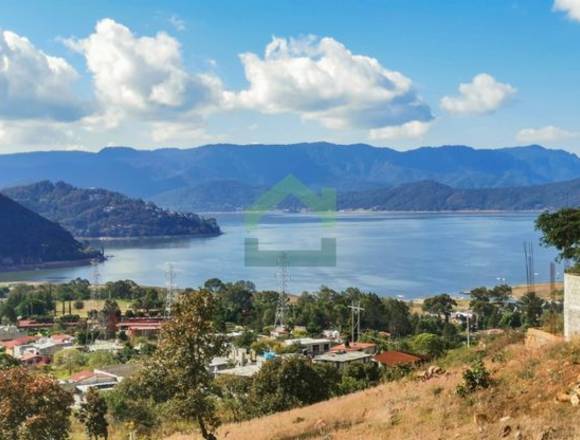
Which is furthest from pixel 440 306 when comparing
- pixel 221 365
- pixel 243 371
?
pixel 243 371

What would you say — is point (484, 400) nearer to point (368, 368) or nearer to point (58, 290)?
point (368, 368)

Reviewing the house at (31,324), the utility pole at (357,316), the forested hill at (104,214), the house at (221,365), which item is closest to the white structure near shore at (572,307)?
the house at (221,365)

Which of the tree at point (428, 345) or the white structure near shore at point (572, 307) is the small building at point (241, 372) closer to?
the tree at point (428, 345)

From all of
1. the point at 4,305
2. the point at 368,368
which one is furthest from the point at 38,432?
the point at 4,305

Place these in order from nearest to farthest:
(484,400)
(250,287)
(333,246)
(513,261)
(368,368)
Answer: (484,400) < (368,368) < (250,287) < (513,261) < (333,246)

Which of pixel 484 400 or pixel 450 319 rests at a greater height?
pixel 484 400

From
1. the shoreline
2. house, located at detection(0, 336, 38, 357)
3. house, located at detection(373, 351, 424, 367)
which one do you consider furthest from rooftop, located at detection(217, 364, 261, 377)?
the shoreline
